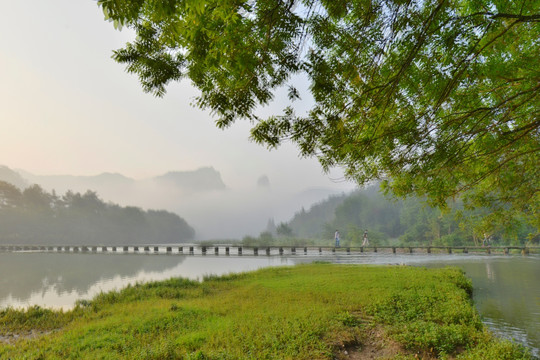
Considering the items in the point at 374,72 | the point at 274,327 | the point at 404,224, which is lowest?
the point at 274,327

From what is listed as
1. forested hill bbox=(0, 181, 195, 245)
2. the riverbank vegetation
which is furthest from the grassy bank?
A: forested hill bbox=(0, 181, 195, 245)

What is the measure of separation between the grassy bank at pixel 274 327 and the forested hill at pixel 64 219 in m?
76.7

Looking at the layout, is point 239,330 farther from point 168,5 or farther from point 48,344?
point 168,5

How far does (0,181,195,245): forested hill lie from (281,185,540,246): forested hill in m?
51.3

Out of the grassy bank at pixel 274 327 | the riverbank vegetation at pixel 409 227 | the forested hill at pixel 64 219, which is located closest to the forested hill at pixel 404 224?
the riverbank vegetation at pixel 409 227

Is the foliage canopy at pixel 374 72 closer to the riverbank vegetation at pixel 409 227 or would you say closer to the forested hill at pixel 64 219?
the riverbank vegetation at pixel 409 227

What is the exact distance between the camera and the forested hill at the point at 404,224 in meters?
7.85

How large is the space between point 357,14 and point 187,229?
455 feet

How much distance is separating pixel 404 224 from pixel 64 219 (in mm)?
85089

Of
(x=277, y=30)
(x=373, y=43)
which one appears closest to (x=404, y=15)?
(x=373, y=43)

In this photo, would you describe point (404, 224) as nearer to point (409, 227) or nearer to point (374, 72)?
point (409, 227)

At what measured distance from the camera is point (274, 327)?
6.58 m

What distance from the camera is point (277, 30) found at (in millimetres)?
3625

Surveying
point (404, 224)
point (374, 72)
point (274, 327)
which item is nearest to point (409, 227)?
point (404, 224)
